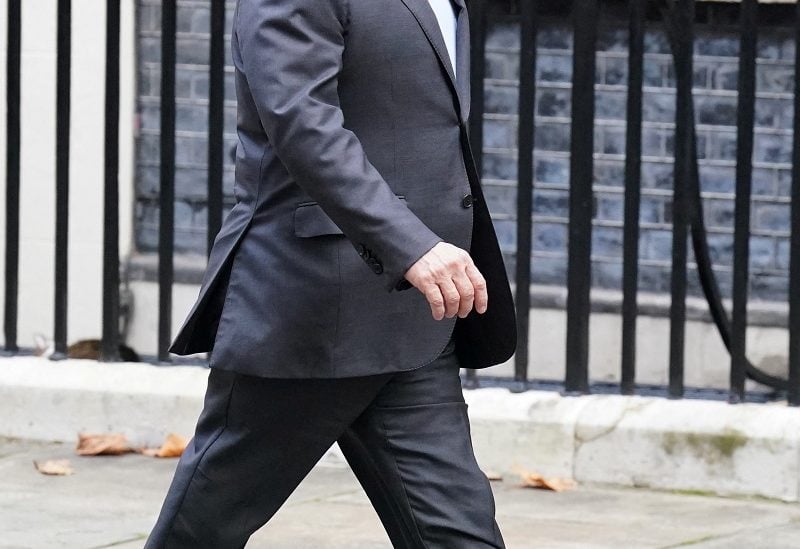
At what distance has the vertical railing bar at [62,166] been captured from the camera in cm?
578

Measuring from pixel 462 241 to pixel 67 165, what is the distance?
9.95 ft

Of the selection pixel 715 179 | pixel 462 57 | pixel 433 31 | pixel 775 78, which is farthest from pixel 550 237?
pixel 433 31

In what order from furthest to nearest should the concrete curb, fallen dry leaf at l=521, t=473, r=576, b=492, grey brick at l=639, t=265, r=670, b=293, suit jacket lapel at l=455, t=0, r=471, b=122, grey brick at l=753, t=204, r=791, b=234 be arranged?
grey brick at l=639, t=265, r=670, b=293, grey brick at l=753, t=204, r=791, b=234, fallen dry leaf at l=521, t=473, r=576, b=492, the concrete curb, suit jacket lapel at l=455, t=0, r=471, b=122

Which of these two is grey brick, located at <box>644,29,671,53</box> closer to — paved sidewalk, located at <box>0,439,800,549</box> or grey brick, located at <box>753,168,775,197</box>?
grey brick, located at <box>753,168,775,197</box>

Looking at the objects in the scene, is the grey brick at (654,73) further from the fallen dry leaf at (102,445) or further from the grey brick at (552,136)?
the fallen dry leaf at (102,445)

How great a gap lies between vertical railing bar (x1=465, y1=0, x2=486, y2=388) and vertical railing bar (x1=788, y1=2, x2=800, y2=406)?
3.26ft

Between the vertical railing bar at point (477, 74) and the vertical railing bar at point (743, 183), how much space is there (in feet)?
2.72

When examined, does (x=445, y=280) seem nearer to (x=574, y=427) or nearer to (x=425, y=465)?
(x=425, y=465)

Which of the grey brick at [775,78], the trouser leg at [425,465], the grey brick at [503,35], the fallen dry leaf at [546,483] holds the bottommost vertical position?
the fallen dry leaf at [546,483]

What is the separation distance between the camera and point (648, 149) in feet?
21.3

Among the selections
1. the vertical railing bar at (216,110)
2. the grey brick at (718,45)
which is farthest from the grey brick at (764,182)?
the vertical railing bar at (216,110)

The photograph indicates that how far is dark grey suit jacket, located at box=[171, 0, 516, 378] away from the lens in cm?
286

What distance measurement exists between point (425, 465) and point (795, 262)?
8.31 feet

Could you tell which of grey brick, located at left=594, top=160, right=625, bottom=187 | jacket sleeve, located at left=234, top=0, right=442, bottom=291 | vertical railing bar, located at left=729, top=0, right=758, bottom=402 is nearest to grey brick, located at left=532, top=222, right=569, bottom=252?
grey brick, located at left=594, top=160, right=625, bottom=187
